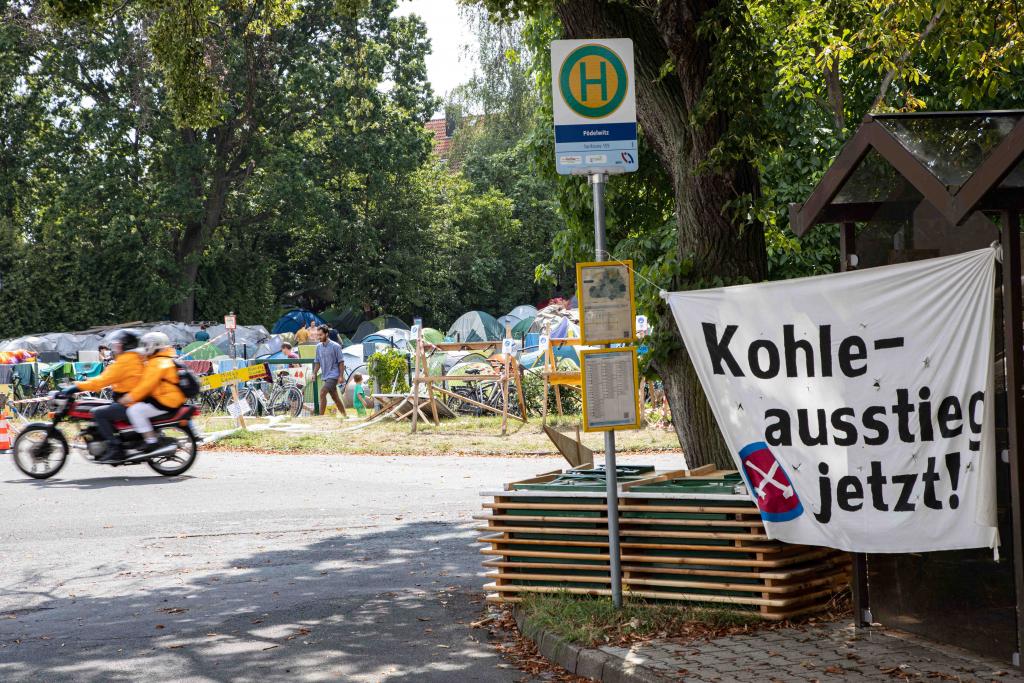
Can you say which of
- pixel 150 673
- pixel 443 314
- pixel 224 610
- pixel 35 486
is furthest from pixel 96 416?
pixel 443 314

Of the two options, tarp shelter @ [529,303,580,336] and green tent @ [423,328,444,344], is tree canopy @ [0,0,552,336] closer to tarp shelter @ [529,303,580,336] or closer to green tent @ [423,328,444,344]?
green tent @ [423,328,444,344]

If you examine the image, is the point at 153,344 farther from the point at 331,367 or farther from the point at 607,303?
the point at 607,303

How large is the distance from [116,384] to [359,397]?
10472mm

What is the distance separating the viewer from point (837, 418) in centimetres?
589

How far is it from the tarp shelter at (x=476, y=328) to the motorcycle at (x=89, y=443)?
101 ft

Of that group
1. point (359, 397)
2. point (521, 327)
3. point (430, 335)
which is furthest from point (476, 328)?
point (359, 397)

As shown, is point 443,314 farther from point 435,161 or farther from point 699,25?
point 699,25

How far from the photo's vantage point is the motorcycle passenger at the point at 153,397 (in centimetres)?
1420

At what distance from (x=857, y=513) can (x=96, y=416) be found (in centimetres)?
1063

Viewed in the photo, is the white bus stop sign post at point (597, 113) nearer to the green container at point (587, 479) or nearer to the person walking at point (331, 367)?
the green container at point (587, 479)

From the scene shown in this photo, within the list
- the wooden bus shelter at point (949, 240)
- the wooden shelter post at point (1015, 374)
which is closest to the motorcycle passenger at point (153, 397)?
the wooden bus shelter at point (949, 240)

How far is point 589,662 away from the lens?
19.1 ft

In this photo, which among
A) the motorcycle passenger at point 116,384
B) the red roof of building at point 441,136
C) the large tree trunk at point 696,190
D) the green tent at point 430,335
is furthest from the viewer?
the red roof of building at point 441,136

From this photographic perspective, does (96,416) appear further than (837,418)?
Yes
